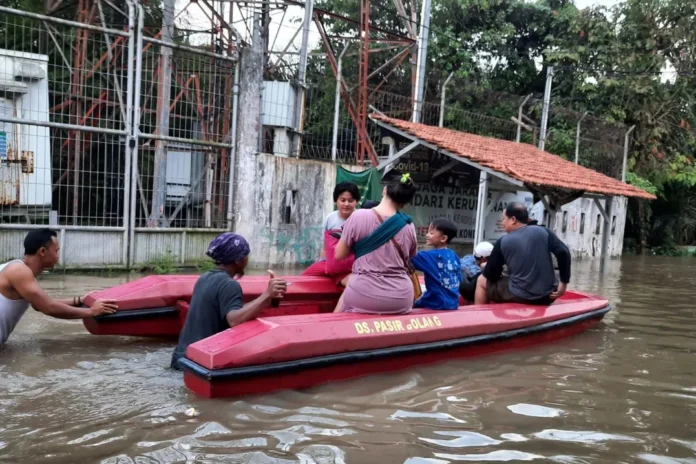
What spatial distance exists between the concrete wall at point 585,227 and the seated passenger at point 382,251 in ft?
41.5

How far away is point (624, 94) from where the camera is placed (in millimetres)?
20984

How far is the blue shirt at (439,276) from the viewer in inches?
198

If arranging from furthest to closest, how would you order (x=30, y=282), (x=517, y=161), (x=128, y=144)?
(x=517, y=161), (x=128, y=144), (x=30, y=282)

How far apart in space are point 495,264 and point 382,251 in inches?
80.3

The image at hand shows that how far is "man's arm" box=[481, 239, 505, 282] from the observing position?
19.9ft

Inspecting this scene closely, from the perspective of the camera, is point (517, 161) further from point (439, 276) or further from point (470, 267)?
point (439, 276)

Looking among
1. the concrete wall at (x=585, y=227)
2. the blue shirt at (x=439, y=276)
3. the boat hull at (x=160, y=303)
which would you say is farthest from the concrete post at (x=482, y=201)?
the boat hull at (x=160, y=303)

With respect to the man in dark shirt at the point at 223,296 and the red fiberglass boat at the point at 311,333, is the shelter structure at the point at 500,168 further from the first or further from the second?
the man in dark shirt at the point at 223,296

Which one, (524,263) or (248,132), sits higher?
(248,132)

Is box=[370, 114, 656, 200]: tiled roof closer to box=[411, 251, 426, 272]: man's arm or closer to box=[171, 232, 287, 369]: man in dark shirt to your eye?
box=[411, 251, 426, 272]: man's arm

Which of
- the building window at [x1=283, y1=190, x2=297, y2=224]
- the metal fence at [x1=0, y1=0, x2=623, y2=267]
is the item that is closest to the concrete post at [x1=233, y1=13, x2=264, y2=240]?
the metal fence at [x1=0, y1=0, x2=623, y2=267]

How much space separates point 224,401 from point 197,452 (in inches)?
28.6

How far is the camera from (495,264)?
20.1 feet

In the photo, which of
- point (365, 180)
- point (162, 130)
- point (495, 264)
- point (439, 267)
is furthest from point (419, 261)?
point (365, 180)
